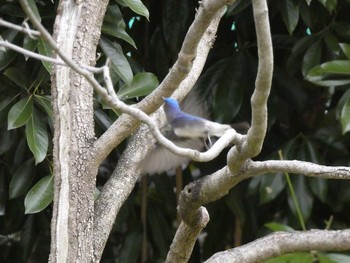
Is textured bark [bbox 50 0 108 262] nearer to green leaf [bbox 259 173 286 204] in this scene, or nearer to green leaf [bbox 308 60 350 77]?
green leaf [bbox 308 60 350 77]

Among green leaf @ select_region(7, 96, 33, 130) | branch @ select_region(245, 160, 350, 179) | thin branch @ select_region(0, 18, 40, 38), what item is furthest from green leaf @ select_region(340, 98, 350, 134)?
thin branch @ select_region(0, 18, 40, 38)

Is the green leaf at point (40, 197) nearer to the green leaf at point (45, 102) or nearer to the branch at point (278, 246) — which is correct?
the green leaf at point (45, 102)

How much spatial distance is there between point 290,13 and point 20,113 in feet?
2.83

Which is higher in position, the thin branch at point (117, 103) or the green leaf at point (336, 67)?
the thin branch at point (117, 103)

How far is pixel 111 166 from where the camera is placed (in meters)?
2.53

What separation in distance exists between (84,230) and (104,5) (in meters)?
0.50

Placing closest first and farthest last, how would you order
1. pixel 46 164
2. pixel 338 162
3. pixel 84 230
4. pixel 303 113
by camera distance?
1. pixel 84 230
2. pixel 46 164
3. pixel 338 162
4. pixel 303 113

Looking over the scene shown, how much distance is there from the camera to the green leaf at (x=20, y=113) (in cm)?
186

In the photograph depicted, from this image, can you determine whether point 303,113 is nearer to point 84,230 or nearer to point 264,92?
point 84,230

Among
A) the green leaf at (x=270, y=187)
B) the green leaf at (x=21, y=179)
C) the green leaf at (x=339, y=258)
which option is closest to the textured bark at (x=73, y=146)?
the green leaf at (x=21, y=179)

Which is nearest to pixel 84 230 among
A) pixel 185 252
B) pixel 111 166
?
pixel 185 252

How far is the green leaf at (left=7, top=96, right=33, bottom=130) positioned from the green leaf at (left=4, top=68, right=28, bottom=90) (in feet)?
0.18

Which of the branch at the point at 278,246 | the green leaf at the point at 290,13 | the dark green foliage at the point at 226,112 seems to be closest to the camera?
the branch at the point at 278,246

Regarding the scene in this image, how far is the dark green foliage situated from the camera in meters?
2.09
